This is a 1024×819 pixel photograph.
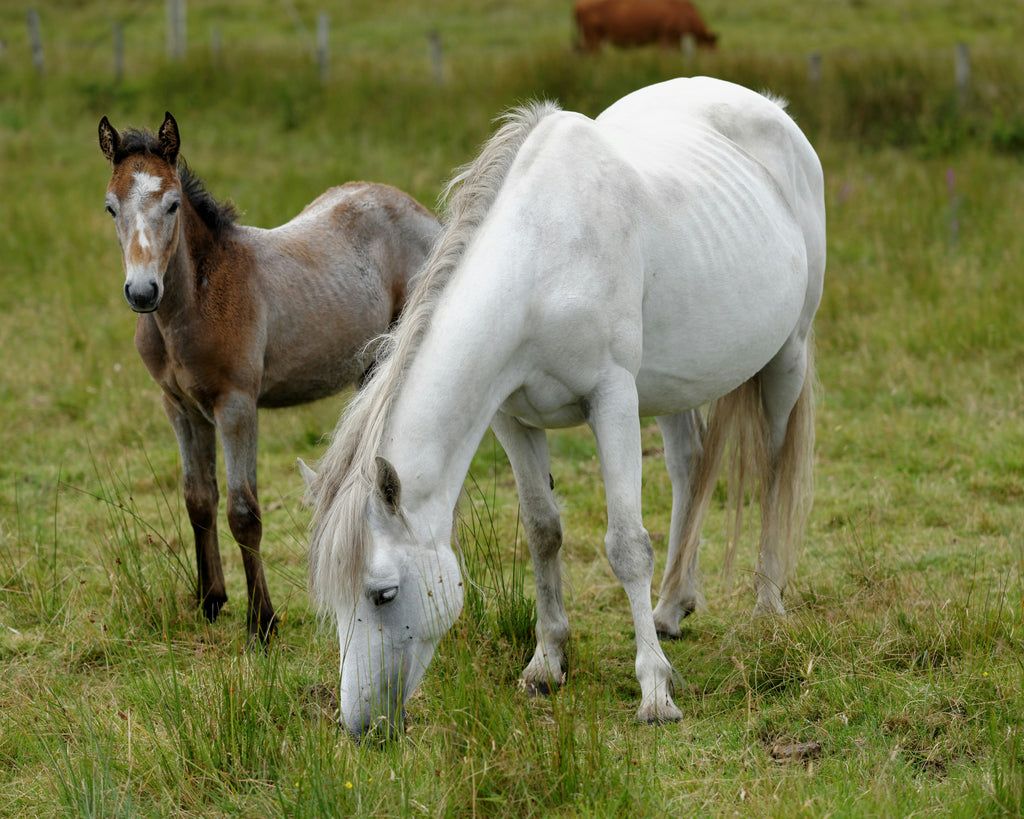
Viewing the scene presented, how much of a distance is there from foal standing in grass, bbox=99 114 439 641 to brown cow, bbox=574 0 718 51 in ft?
43.6

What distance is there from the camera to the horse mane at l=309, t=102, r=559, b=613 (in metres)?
2.98

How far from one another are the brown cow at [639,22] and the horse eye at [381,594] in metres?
15.6

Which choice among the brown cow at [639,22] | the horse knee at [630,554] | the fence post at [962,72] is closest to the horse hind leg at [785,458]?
the horse knee at [630,554]

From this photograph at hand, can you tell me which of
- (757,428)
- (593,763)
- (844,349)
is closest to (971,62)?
(844,349)

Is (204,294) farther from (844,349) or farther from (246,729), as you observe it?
(844,349)

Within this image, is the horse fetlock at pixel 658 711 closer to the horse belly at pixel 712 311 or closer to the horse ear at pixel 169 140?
the horse belly at pixel 712 311

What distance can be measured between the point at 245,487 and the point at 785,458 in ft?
7.39

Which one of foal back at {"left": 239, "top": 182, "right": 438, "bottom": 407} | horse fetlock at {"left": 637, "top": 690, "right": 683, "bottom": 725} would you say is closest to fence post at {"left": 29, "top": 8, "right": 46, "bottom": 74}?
foal back at {"left": 239, "top": 182, "right": 438, "bottom": 407}

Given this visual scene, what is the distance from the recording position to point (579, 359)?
3387 mm

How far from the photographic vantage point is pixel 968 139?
36.8ft

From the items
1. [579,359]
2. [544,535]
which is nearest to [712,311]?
[579,359]

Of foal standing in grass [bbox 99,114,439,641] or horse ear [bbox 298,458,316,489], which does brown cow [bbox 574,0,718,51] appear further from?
horse ear [bbox 298,458,316,489]

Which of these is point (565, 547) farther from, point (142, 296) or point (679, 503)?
point (142, 296)

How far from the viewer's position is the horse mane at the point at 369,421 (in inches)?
117
